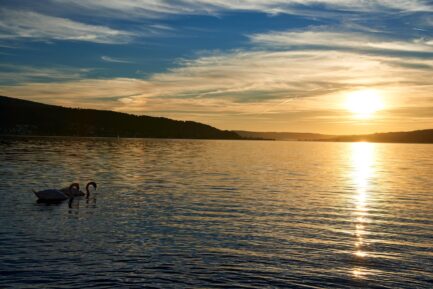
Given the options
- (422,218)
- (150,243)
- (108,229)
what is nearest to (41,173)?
(108,229)

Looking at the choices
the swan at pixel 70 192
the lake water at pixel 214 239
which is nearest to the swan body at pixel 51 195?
the swan at pixel 70 192

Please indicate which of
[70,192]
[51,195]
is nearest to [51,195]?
[51,195]

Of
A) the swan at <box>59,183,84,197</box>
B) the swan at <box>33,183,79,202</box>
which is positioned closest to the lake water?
the swan at <box>33,183,79,202</box>

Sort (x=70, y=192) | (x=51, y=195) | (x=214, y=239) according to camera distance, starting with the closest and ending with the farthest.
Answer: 1. (x=214, y=239)
2. (x=51, y=195)
3. (x=70, y=192)

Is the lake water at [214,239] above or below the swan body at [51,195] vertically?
below

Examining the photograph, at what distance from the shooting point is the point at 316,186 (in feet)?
186

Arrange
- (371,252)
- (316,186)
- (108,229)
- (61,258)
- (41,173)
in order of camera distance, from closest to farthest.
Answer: (61,258) < (371,252) < (108,229) < (316,186) < (41,173)

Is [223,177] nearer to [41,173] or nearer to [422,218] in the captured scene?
[41,173]

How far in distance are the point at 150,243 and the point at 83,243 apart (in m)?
3.52

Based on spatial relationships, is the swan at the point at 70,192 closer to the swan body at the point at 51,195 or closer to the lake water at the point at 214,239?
the swan body at the point at 51,195

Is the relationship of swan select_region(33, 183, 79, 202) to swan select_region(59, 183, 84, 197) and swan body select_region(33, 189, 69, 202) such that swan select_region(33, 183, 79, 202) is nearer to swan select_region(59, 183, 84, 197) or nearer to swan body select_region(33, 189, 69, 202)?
swan body select_region(33, 189, 69, 202)

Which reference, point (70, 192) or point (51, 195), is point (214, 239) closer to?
point (51, 195)

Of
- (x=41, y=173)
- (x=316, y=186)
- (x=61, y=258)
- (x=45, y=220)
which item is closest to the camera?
(x=61, y=258)

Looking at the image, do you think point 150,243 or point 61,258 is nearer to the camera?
point 61,258
